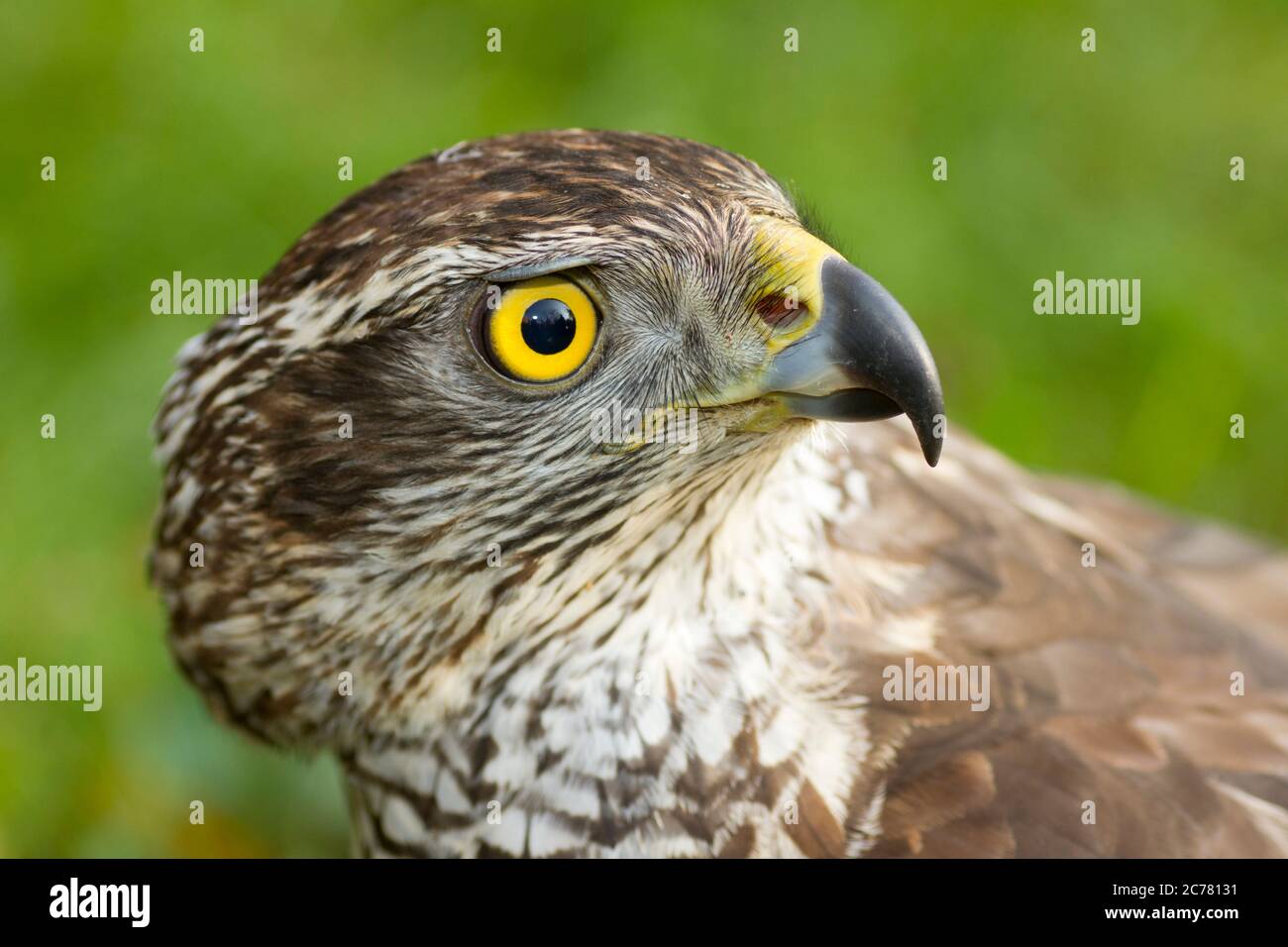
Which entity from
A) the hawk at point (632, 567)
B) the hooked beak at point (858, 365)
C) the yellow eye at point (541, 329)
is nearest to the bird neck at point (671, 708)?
the hawk at point (632, 567)

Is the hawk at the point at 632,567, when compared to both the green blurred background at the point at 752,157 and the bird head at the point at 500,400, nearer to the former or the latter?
the bird head at the point at 500,400

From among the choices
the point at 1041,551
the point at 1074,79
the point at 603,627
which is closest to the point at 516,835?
the point at 603,627

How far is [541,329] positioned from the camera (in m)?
2.82

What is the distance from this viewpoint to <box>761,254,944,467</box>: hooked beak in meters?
2.66

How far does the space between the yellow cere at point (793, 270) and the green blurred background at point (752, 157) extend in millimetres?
2765

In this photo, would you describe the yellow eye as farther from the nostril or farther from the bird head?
the nostril

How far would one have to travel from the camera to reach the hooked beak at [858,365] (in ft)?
8.73

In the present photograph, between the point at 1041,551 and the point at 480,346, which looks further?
the point at 1041,551

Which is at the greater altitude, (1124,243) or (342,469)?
(1124,243)

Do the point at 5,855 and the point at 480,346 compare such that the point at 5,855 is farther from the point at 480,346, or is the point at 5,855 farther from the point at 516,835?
the point at 480,346

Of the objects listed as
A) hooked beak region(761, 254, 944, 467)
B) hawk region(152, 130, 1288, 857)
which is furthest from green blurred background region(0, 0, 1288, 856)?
hooked beak region(761, 254, 944, 467)

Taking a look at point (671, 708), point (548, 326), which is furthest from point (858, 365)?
point (671, 708)
